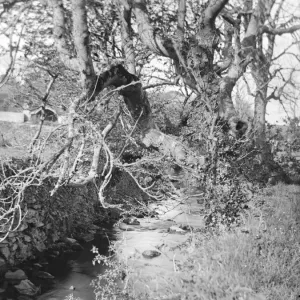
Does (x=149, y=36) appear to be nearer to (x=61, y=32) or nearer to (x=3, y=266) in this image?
(x=61, y=32)

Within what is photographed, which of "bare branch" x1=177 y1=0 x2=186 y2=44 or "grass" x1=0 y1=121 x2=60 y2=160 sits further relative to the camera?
"bare branch" x1=177 y1=0 x2=186 y2=44

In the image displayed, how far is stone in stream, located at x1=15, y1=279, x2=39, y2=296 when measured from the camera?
8.41 metres

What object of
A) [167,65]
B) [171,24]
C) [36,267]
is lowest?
[36,267]

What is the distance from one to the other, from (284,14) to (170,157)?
789cm

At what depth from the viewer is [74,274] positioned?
9.57m

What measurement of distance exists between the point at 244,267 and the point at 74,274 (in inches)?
208

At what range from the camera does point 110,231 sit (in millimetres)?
13617

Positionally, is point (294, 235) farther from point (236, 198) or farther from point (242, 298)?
point (242, 298)

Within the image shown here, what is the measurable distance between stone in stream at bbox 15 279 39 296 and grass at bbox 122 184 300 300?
313cm

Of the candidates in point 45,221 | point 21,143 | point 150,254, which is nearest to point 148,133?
point 150,254

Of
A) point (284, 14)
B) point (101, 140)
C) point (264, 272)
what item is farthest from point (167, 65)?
point (264, 272)

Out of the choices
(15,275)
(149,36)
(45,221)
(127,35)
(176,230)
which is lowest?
(15,275)

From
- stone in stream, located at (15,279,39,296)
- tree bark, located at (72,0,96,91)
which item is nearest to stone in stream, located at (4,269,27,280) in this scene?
stone in stream, located at (15,279,39,296)

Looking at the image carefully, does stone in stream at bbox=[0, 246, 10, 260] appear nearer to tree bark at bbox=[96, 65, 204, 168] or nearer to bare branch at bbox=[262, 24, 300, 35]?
tree bark at bbox=[96, 65, 204, 168]
